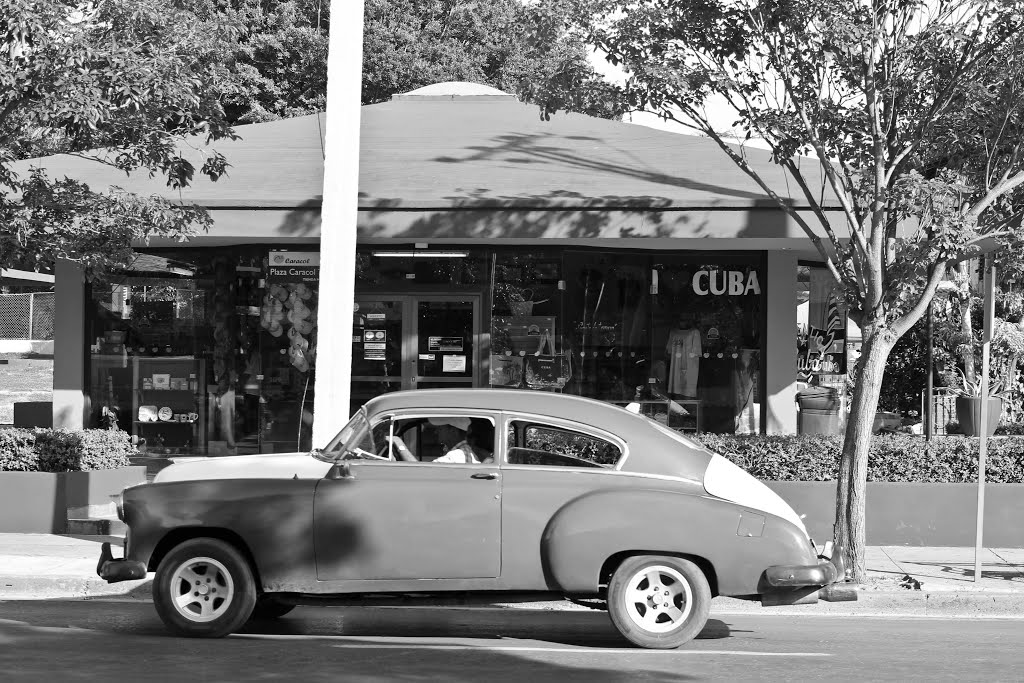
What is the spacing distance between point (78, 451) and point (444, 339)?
505 centimetres

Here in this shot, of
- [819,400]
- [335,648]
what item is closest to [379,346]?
[819,400]

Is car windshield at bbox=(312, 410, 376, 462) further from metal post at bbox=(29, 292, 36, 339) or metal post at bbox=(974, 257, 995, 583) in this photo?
metal post at bbox=(29, 292, 36, 339)

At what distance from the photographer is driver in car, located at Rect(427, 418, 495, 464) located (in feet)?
24.1

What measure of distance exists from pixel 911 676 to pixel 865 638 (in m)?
1.27

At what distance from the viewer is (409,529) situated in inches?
277

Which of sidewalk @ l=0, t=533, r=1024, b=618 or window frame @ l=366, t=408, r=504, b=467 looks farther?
sidewalk @ l=0, t=533, r=1024, b=618

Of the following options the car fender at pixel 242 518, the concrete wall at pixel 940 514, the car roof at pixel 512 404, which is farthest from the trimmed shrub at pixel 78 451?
the concrete wall at pixel 940 514

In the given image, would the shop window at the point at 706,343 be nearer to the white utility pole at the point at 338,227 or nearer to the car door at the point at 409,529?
the white utility pole at the point at 338,227

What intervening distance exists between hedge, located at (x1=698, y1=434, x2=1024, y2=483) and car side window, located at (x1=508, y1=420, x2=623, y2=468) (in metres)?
4.67

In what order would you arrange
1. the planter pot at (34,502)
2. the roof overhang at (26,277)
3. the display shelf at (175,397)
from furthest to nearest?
the roof overhang at (26,277)
the display shelf at (175,397)
the planter pot at (34,502)

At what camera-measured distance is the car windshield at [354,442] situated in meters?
7.27

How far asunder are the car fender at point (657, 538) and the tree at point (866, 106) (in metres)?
2.82

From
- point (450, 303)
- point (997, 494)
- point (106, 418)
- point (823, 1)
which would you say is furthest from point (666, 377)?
point (106, 418)

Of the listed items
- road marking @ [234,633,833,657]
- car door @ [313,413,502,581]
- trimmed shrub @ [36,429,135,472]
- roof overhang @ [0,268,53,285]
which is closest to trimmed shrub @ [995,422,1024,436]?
road marking @ [234,633,833,657]
